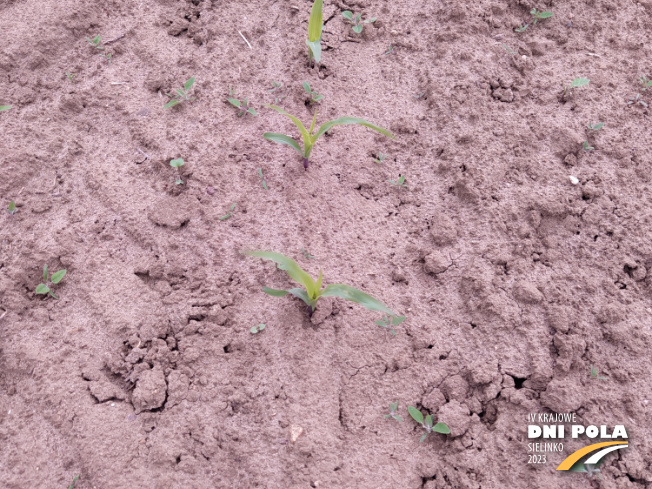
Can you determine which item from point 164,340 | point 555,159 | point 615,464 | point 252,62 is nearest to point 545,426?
point 615,464

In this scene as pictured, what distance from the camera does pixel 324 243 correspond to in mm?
1885

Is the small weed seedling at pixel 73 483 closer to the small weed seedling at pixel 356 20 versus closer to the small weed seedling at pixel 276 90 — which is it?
the small weed seedling at pixel 276 90

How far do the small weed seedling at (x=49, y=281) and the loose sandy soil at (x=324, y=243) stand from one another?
41 mm

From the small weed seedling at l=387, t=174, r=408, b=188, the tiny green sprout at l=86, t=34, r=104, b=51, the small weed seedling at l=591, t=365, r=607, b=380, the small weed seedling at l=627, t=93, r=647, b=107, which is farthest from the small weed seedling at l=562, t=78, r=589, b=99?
the tiny green sprout at l=86, t=34, r=104, b=51

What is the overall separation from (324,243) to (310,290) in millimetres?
319

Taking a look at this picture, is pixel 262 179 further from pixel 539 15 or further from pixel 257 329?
pixel 539 15

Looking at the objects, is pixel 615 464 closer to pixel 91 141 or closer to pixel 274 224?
pixel 274 224

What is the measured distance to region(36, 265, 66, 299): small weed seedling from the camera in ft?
5.66

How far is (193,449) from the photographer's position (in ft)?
4.97

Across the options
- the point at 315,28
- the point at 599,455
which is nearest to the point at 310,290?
the point at 599,455

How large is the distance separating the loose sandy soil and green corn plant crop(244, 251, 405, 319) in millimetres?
124

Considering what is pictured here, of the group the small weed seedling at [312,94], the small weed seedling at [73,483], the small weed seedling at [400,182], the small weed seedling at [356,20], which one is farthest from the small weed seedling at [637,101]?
the small weed seedling at [73,483]

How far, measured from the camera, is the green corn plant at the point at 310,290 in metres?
1.53

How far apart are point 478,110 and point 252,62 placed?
1.11m
